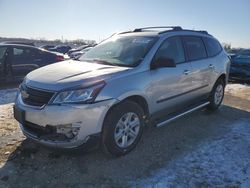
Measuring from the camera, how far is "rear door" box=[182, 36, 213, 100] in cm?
570

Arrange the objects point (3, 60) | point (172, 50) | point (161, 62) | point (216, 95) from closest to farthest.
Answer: point (161, 62), point (172, 50), point (216, 95), point (3, 60)

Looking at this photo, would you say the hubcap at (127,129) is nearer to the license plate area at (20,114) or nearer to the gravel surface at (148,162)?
the gravel surface at (148,162)

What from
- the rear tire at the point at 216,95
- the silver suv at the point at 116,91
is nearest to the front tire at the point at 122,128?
the silver suv at the point at 116,91

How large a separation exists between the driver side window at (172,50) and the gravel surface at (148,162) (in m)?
1.34

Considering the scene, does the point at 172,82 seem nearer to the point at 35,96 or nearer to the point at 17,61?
the point at 35,96

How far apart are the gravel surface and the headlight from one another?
72 cm

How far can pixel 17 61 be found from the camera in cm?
906

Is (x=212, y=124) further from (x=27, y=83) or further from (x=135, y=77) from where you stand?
(x=27, y=83)

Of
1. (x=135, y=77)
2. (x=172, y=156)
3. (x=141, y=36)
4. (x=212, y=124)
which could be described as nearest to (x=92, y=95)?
(x=135, y=77)

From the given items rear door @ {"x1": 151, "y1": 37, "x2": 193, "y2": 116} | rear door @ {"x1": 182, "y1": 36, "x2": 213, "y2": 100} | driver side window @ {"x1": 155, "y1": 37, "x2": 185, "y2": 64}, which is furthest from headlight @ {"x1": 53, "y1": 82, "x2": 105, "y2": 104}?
rear door @ {"x1": 182, "y1": 36, "x2": 213, "y2": 100}

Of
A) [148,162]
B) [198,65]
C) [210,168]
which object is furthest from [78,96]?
[198,65]

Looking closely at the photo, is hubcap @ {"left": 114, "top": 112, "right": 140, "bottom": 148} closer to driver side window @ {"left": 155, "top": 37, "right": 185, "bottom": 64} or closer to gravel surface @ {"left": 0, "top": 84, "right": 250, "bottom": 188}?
gravel surface @ {"left": 0, "top": 84, "right": 250, "bottom": 188}

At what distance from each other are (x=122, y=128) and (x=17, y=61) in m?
5.96

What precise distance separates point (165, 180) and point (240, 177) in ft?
3.24
